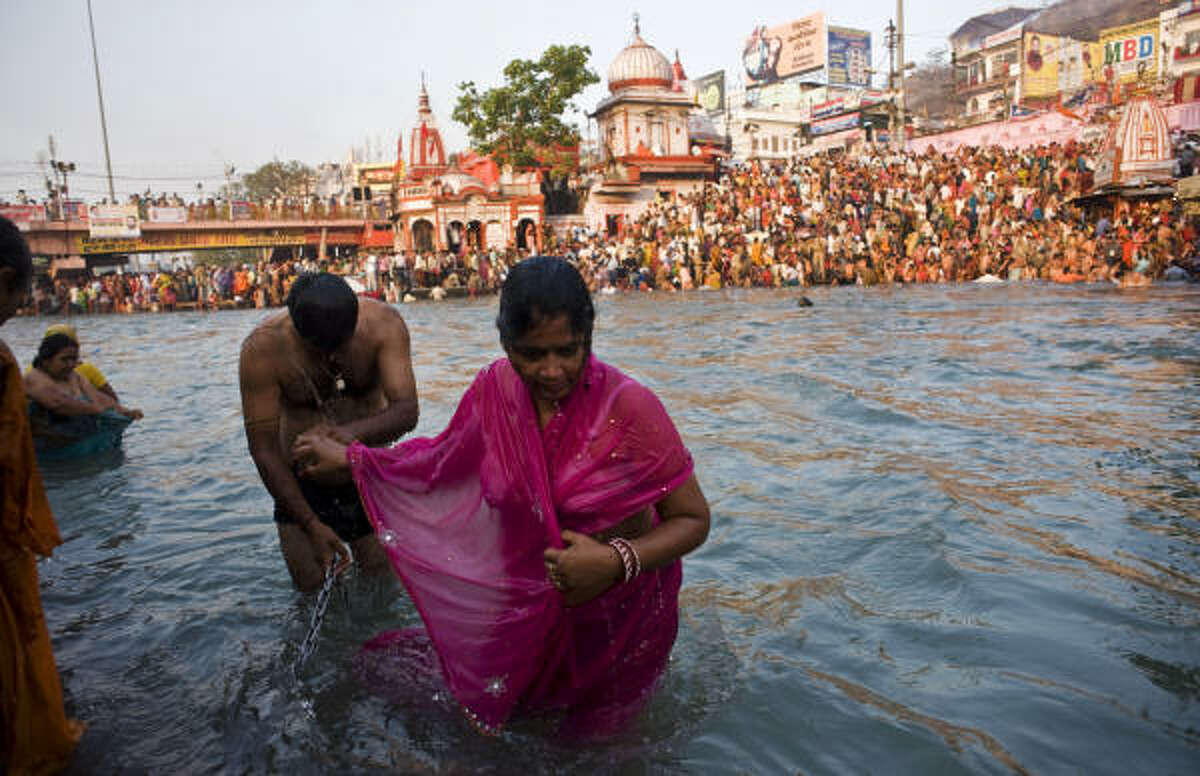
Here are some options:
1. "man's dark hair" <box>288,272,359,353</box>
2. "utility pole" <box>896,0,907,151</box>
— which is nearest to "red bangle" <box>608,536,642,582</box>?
"man's dark hair" <box>288,272,359,353</box>

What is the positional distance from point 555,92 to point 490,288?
1516 centimetres

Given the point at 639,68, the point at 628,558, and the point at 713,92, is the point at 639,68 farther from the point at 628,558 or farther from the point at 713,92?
the point at 628,558

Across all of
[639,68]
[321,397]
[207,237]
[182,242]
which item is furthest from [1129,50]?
[182,242]

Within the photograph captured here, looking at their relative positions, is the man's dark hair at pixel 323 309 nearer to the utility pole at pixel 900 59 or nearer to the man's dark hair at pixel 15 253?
the man's dark hair at pixel 15 253

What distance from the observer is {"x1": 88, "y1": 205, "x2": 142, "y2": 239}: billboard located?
38.8 meters

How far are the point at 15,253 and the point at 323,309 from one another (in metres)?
1.03

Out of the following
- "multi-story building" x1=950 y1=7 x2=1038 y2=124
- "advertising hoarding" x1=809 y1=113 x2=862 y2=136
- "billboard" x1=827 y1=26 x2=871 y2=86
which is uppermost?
"billboard" x1=827 y1=26 x2=871 y2=86

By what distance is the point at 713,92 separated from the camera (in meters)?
80.8

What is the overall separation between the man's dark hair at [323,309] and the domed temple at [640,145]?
36133mm

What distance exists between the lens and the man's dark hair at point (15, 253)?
7.54 feet

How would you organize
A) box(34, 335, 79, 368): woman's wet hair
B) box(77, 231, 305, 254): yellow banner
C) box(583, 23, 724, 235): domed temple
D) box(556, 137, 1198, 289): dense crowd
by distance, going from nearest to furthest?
box(34, 335, 79, 368): woman's wet hair, box(556, 137, 1198, 289): dense crowd, box(77, 231, 305, 254): yellow banner, box(583, 23, 724, 235): domed temple

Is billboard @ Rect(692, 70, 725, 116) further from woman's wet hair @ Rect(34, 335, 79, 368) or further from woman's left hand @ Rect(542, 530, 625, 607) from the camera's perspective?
woman's left hand @ Rect(542, 530, 625, 607)

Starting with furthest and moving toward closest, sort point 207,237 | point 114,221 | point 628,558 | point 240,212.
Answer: point 240,212, point 207,237, point 114,221, point 628,558

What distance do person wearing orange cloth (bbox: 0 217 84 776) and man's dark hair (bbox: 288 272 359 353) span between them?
946 millimetres
